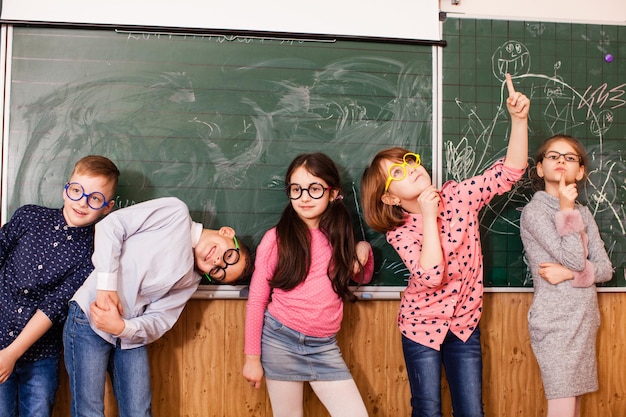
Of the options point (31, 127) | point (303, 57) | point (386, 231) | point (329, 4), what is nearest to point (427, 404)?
point (386, 231)

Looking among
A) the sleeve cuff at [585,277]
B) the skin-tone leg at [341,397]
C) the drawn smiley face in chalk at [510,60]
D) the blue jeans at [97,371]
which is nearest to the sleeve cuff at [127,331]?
the blue jeans at [97,371]

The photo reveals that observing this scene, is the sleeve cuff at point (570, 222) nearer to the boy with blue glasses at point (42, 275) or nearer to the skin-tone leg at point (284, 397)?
the skin-tone leg at point (284, 397)

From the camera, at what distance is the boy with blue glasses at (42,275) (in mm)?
2100

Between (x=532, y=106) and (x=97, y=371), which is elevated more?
(x=532, y=106)

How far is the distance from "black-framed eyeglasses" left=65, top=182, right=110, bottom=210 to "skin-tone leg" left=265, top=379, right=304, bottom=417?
96cm

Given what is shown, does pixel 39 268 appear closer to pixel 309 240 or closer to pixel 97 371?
pixel 97 371

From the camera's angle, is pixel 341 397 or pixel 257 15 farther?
pixel 257 15

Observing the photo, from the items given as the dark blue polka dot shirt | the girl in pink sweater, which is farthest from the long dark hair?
the dark blue polka dot shirt

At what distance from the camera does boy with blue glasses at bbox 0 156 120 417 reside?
6.89 feet

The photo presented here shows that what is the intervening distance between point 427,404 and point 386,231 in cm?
69

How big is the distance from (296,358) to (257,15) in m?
1.49

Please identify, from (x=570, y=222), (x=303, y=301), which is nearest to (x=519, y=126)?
(x=570, y=222)

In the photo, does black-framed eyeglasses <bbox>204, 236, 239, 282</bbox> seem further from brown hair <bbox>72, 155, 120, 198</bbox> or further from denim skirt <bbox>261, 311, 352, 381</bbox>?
brown hair <bbox>72, 155, 120, 198</bbox>

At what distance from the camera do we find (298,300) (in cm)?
217
